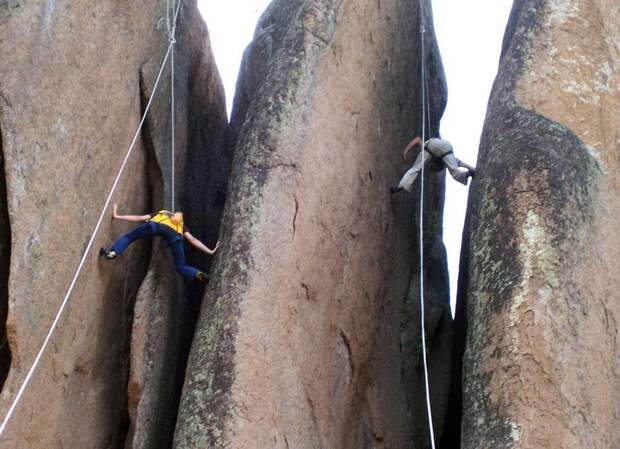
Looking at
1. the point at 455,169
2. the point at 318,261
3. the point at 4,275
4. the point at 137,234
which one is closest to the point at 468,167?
the point at 455,169

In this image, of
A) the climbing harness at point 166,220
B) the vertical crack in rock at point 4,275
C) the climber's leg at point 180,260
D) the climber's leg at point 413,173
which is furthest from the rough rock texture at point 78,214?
the climber's leg at point 413,173

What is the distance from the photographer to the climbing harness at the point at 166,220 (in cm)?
1121

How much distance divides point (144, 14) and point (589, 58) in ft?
16.2

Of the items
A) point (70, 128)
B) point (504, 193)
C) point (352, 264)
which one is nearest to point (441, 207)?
point (352, 264)

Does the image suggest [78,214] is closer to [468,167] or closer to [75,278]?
[75,278]

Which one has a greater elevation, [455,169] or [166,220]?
[455,169]

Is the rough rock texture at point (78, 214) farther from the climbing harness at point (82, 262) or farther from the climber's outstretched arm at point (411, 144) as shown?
the climber's outstretched arm at point (411, 144)

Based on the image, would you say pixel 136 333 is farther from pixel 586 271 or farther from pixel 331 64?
pixel 586 271

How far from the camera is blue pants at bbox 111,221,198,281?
1099 cm

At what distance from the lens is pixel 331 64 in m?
11.8

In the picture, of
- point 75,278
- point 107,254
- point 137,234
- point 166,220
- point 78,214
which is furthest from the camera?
point 166,220

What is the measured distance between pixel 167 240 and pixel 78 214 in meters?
1.02

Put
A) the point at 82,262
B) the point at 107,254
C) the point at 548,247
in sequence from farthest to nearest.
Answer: the point at 107,254
the point at 82,262
the point at 548,247

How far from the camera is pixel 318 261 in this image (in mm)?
10820
